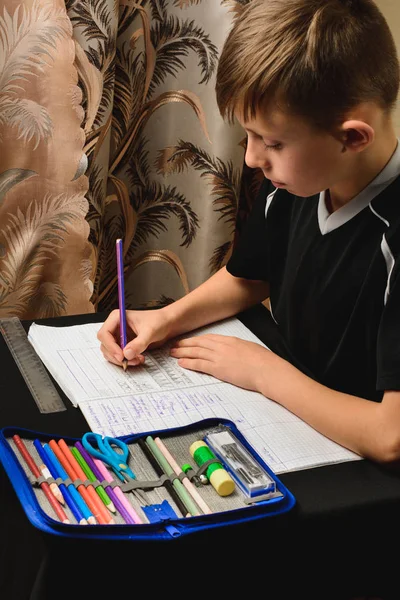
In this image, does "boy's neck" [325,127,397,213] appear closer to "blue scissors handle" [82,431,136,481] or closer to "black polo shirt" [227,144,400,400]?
"black polo shirt" [227,144,400,400]

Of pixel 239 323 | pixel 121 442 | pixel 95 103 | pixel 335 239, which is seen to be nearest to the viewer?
pixel 121 442

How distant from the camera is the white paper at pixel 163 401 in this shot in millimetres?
761

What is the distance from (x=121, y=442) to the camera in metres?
0.71

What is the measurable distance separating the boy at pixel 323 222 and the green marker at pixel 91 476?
8.6 inches

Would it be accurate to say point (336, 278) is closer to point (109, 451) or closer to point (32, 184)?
point (109, 451)

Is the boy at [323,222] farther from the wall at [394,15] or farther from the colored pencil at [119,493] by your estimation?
the wall at [394,15]

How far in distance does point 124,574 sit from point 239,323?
498 millimetres

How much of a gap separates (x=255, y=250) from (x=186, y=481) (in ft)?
1.60

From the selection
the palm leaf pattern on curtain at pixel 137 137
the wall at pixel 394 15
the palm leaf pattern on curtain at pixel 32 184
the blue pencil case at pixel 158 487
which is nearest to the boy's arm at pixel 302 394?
the blue pencil case at pixel 158 487

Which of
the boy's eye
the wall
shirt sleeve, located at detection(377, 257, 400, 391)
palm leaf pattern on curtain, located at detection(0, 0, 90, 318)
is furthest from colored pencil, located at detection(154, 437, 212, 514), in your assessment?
the wall

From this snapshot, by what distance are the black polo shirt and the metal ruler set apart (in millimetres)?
318

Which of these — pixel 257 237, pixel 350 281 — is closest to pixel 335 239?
pixel 350 281

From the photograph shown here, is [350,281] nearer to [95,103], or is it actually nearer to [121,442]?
[121,442]

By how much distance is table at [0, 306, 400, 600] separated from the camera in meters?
0.59
